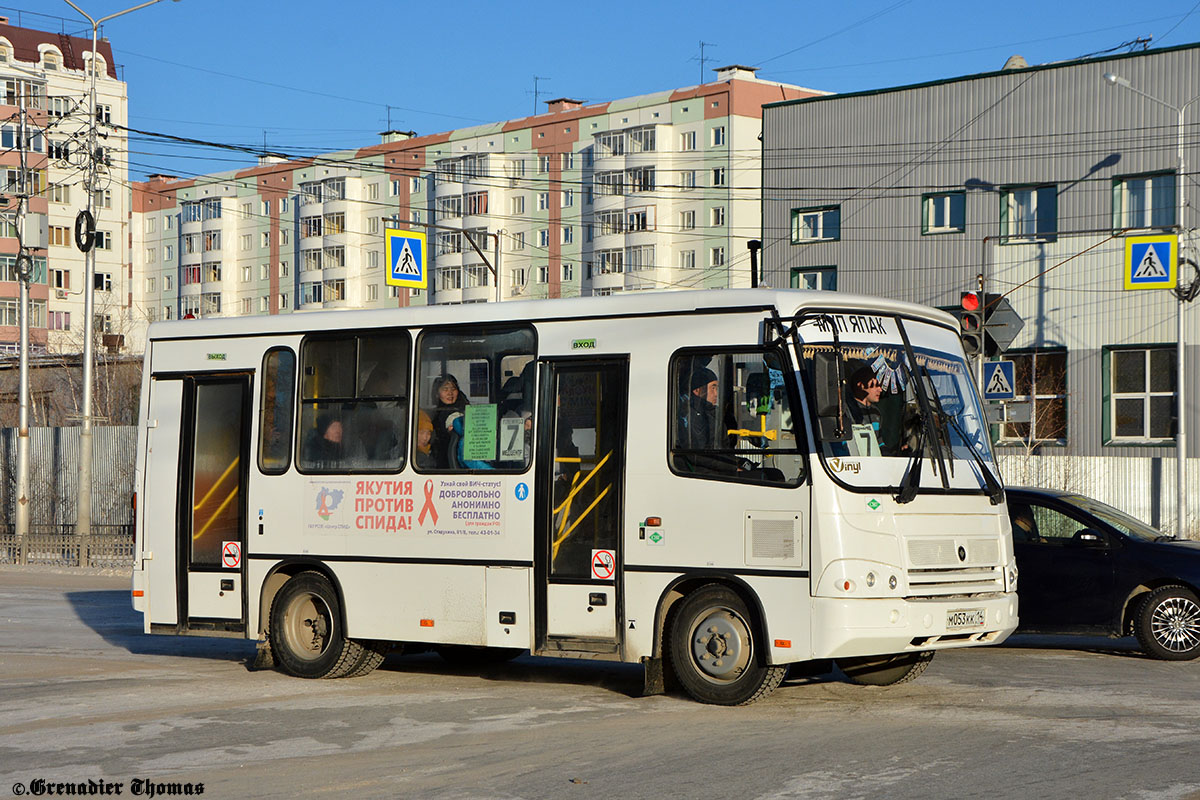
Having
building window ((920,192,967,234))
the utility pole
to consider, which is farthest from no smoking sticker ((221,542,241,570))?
building window ((920,192,967,234))

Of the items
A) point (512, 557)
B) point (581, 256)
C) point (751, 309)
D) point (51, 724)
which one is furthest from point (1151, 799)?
point (581, 256)

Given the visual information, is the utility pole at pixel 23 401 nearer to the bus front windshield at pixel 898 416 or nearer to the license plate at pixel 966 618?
the bus front windshield at pixel 898 416

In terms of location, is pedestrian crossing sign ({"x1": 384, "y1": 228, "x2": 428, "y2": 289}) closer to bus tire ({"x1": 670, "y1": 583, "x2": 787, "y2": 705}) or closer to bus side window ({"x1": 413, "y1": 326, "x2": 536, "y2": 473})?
bus side window ({"x1": 413, "y1": 326, "x2": 536, "y2": 473})

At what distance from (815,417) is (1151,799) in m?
3.56

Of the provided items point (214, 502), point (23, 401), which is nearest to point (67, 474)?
point (23, 401)

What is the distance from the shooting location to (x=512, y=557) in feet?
38.7

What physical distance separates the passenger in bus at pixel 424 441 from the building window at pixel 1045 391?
28.2 m

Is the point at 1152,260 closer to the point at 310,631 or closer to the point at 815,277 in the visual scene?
the point at 815,277

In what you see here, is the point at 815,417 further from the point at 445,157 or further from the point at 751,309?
the point at 445,157

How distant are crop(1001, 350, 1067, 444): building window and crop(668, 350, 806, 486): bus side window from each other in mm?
28710

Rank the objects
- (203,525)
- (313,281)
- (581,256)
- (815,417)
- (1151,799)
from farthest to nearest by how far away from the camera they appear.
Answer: (313,281)
(581,256)
(203,525)
(815,417)
(1151,799)

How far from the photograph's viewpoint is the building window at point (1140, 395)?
121 ft

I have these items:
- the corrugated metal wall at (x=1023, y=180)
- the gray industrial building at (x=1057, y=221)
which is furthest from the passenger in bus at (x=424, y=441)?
the corrugated metal wall at (x=1023, y=180)

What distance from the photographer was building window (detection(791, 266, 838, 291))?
140 feet
